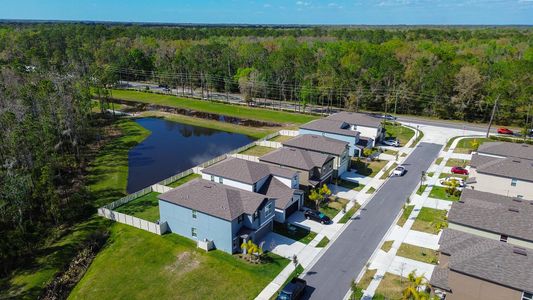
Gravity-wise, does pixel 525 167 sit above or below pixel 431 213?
above

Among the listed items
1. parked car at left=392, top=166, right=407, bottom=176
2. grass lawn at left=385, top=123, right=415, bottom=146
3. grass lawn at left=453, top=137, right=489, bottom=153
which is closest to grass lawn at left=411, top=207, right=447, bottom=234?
parked car at left=392, top=166, right=407, bottom=176

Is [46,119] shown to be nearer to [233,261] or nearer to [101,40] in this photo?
[233,261]

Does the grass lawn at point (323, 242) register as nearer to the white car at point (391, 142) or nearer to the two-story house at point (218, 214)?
the two-story house at point (218, 214)

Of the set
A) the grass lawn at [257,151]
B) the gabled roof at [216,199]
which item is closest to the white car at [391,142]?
the grass lawn at [257,151]

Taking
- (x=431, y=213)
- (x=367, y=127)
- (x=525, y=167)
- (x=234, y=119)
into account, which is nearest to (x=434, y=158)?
(x=367, y=127)

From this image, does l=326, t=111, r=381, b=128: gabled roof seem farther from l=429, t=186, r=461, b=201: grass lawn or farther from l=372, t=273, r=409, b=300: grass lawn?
l=372, t=273, r=409, b=300: grass lawn

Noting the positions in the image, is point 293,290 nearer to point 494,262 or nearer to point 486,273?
point 486,273
